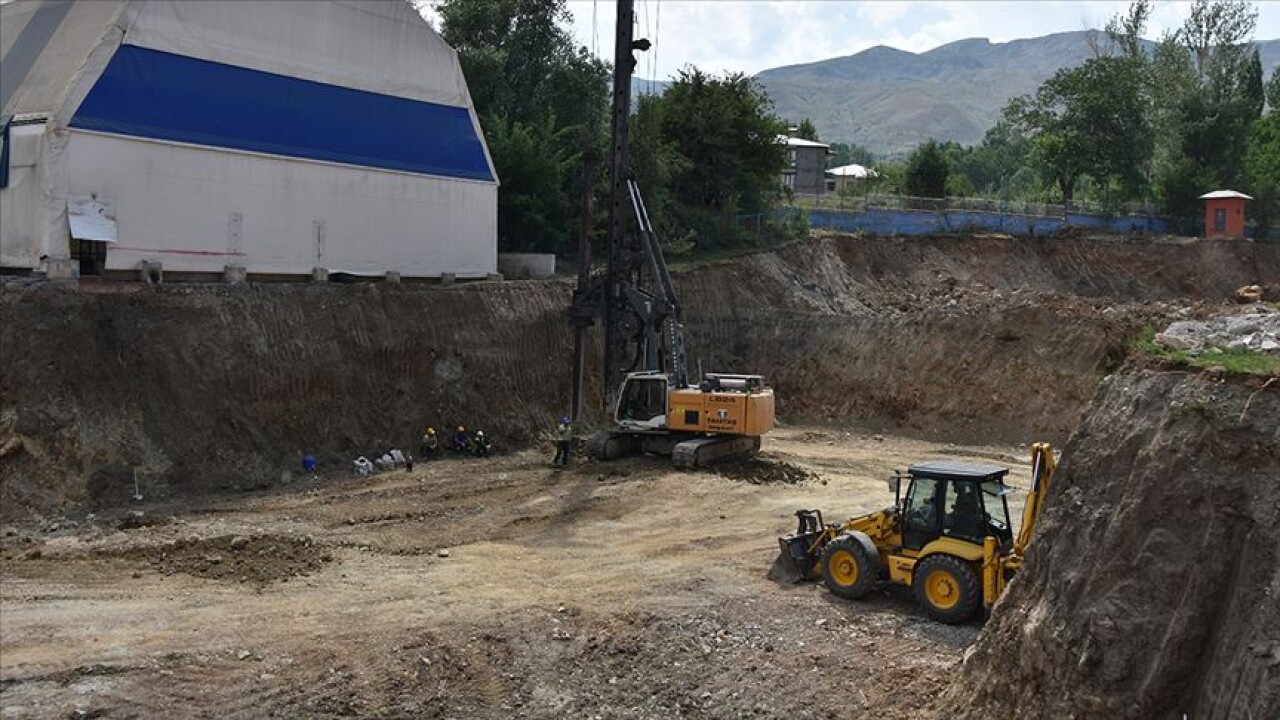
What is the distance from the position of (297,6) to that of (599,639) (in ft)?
74.2

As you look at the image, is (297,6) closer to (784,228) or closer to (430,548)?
(430,548)

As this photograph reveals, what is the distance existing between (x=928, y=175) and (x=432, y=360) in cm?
3755

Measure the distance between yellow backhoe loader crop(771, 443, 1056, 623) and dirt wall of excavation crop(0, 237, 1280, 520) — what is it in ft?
46.5

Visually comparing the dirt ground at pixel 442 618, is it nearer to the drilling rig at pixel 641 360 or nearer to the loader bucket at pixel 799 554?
the loader bucket at pixel 799 554

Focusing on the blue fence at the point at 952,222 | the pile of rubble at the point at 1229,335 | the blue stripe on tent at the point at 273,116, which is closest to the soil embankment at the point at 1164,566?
the pile of rubble at the point at 1229,335

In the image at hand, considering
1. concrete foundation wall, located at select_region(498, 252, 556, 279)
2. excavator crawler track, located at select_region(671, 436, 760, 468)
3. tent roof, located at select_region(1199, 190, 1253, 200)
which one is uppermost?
tent roof, located at select_region(1199, 190, 1253, 200)

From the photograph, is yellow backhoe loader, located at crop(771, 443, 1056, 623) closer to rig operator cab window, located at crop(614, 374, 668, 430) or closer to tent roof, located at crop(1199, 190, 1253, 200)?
rig operator cab window, located at crop(614, 374, 668, 430)

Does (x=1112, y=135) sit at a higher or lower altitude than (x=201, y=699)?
higher

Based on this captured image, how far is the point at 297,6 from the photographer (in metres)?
30.7

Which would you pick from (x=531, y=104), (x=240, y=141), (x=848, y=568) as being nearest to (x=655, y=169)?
(x=531, y=104)

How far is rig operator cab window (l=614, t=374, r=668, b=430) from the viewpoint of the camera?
2723cm

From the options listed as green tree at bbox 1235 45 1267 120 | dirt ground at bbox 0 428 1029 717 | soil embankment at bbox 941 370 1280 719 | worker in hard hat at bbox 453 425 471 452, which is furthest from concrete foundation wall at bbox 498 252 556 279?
green tree at bbox 1235 45 1267 120

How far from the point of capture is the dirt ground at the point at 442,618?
1303 centimetres

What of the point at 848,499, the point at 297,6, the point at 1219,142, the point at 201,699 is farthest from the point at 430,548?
the point at 1219,142
